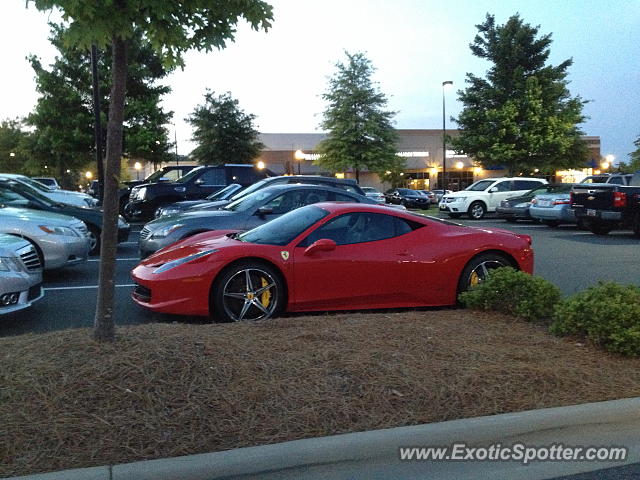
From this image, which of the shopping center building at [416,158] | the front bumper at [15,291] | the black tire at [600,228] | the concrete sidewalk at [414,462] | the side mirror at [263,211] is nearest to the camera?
the concrete sidewalk at [414,462]

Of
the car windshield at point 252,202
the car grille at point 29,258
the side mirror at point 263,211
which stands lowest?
the car grille at point 29,258

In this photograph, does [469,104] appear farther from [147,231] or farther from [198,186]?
[147,231]

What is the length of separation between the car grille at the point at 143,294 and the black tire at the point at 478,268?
134 inches

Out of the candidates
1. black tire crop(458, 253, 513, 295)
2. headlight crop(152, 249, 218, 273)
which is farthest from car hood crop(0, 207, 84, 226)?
black tire crop(458, 253, 513, 295)

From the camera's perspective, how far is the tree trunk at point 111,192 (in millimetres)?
4213

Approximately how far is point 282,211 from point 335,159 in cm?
3328

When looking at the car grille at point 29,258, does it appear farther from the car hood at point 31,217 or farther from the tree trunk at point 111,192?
the tree trunk at point 111,192

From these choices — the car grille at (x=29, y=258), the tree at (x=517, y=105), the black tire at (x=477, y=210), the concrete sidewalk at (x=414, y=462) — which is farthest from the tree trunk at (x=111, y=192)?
the tree at (x=517, y=105)

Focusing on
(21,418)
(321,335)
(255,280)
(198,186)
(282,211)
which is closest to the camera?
(21,418)

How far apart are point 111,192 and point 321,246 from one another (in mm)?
2516

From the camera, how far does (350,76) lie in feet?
138

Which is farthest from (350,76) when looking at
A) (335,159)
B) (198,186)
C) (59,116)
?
(198,186)

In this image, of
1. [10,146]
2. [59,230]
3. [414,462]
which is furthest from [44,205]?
[10,146]

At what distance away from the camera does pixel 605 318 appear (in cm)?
503
